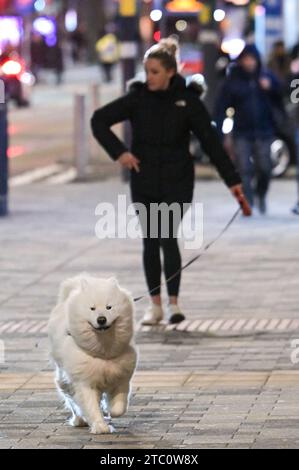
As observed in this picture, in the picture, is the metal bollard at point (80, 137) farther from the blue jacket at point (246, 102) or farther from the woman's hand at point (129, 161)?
the woman's hand at point (129, 161)

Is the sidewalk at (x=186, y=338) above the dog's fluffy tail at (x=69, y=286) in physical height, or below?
below

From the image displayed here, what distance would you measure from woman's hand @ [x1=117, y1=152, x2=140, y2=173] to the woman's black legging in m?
0.23

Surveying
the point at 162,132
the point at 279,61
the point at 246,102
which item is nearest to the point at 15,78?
the point at 279,61

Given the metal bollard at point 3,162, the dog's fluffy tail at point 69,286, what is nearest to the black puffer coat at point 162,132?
the dog's fluffy tail at point 69,286

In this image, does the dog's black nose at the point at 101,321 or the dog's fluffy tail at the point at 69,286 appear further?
the dog's fluffy tail at the point at 69,286

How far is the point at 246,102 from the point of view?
16.4 metres

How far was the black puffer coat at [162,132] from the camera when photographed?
33.1ft

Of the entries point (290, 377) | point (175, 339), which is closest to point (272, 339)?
point (175, 339)

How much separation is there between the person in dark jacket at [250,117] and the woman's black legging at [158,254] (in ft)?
20.1

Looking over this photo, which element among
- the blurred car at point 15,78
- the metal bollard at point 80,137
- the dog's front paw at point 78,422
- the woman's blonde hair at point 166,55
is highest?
the woman's blonde hair at point 166,55

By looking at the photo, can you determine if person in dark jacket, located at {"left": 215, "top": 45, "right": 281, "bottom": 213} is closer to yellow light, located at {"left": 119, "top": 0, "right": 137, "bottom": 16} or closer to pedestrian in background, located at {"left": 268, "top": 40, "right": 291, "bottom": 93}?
yellow light, located at {"left": 119, "top": 0, "right": 137, "bottom": 16}

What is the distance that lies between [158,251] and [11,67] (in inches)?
1078

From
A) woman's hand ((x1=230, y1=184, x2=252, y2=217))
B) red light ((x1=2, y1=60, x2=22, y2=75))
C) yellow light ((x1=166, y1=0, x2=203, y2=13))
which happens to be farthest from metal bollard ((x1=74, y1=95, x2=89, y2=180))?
red light ((x1=2, y1=60, x2=22, y2=75))

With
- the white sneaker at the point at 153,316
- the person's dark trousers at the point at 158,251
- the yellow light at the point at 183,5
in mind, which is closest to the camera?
the person's dark trousers at the point at 158,251
